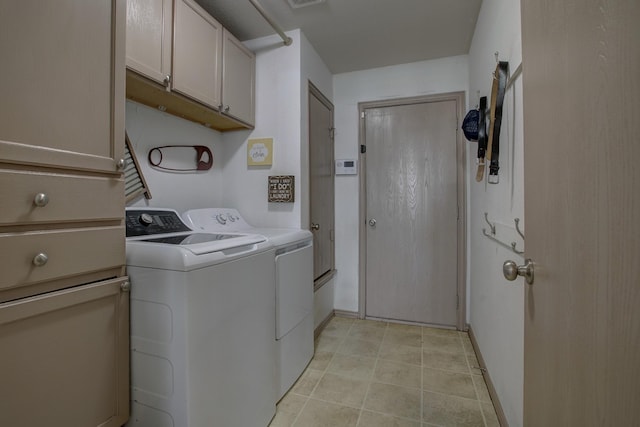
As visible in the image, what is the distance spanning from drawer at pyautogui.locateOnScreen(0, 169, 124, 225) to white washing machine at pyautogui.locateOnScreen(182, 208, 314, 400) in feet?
2.42

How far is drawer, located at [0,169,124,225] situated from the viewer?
75cm

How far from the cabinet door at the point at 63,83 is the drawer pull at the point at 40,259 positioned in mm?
256

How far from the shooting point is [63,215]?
87 centimetres

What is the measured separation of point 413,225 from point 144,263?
7.49ft

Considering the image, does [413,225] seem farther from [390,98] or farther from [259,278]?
[259,278]

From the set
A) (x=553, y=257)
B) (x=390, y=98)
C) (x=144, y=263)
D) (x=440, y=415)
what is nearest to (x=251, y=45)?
(x=390, y=98)

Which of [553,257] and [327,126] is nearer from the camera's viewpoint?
[553,257]

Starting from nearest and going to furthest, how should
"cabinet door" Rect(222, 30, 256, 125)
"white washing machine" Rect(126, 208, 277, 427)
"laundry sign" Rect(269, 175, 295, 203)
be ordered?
"white washing machine" Rect(126, 208, 277, 427) → "cabinet door" Rect(222, 30, 256, 125) → "laundry sign" Rect(269, 175, 295, 203)

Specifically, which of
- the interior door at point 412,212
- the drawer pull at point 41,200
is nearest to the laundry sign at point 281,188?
the interior door at point 412,212

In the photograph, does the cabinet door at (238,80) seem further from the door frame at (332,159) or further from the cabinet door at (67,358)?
the cabinet door at (67,358)

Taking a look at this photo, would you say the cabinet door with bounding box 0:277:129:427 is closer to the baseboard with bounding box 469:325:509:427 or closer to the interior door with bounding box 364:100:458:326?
the baseboard with bounding box 469:325:509:427

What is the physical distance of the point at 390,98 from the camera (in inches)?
111

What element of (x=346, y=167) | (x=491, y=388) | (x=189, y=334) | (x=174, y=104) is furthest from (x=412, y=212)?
(x=189, y=334)

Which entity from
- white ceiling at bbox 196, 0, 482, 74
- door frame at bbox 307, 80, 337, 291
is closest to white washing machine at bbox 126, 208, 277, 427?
door frame at bbox 307, 80, 337, 291
